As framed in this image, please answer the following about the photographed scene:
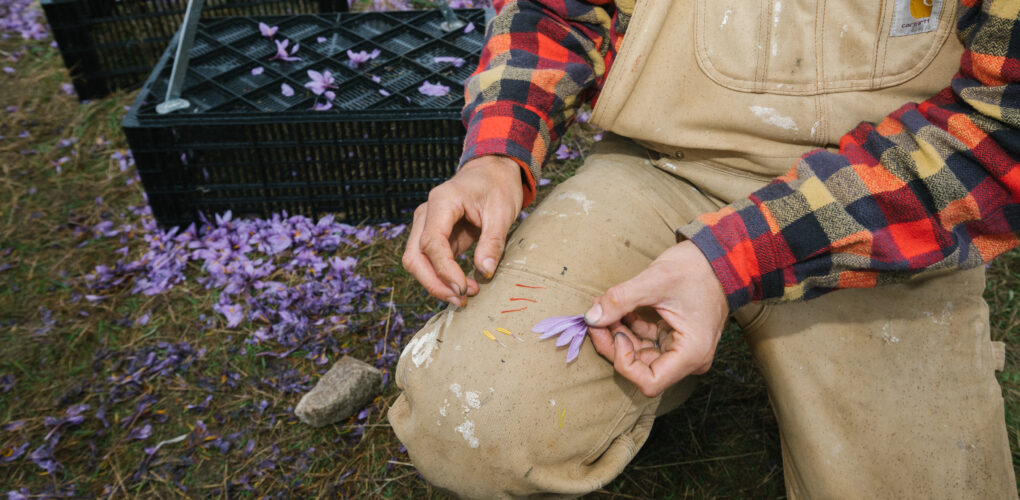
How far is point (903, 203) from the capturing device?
4.01 feet

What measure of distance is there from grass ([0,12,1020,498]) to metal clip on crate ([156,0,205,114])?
2.13ft

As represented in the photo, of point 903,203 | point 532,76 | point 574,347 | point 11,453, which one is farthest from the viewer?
point 11,453

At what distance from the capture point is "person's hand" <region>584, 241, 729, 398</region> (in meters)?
1.23

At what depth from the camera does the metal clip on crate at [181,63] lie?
7.82 feet

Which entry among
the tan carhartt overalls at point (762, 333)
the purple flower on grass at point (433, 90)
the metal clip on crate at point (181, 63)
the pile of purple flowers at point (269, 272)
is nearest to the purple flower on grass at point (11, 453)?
the pile of purple flowers at point (269, 272)

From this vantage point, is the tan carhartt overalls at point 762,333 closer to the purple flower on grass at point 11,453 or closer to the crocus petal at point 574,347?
the crocus petal at point 574,347

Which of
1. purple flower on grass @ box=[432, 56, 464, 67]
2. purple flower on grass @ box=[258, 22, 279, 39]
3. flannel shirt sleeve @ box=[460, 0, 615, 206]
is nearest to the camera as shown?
flannel shirt sleeve @ box=[460, 0, 615, 206]

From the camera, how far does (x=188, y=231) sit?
2.72 metres

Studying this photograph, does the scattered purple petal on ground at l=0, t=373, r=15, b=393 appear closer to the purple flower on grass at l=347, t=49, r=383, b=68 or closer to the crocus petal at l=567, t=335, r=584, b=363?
the purple flower on grass at l=347, t=49, r=383, b=68

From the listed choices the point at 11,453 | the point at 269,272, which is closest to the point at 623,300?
the point at 269,272

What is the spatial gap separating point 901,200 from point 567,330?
65 centimetres

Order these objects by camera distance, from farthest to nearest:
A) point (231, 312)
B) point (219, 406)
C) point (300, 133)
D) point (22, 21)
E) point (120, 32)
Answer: point (22, 21), point (120, 32), point (300, 133), point (231, 312), point (219, 406)

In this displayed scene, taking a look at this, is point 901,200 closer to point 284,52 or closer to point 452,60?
point 452,60

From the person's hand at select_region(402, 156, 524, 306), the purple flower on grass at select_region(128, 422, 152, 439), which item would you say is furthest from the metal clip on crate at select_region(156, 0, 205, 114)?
the person's hand at select_region(402, 156, 524, 306)
